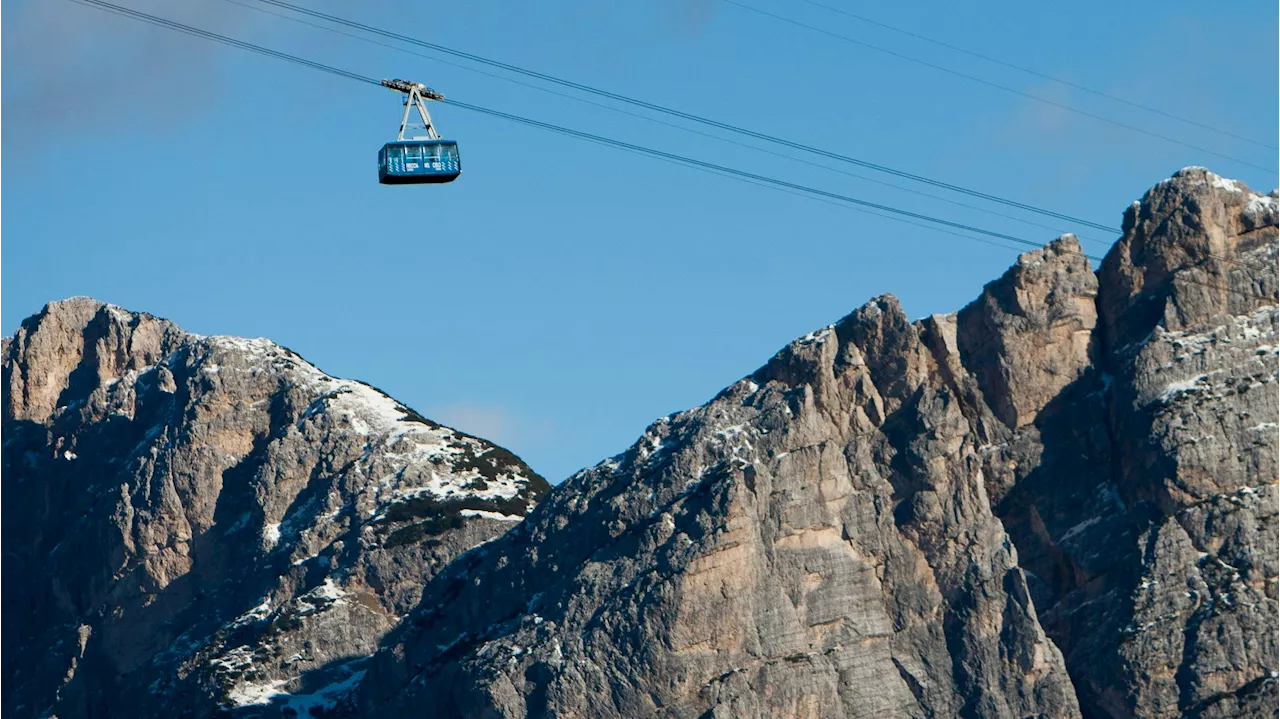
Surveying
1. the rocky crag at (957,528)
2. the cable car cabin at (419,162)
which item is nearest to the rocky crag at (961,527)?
the rocky crag at (957,528)

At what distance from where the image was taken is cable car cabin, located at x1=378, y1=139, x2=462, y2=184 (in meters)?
111

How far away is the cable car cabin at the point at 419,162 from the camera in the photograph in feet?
365

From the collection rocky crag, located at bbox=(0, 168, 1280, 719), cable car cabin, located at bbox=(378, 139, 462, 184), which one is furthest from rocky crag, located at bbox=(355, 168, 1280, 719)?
cable car cabin, located at bbox=(378, 139, 462, 184)

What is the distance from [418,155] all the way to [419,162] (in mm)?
561

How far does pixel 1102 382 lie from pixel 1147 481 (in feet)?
40.3

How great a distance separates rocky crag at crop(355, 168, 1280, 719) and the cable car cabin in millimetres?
58027

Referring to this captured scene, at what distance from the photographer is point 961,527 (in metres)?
166

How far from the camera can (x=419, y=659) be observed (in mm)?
181375

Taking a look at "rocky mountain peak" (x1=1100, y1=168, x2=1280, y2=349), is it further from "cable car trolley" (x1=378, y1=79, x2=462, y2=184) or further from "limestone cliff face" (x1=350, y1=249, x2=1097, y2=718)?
"cable car trolley" (x1=378, y1=79, x2=462, y2=184)

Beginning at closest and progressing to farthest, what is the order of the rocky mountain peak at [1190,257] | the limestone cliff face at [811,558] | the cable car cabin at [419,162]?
the cable car cabin at [419,162]
the limestone cliff face at [811,558]
the rocky mountain peak at [1190,257]

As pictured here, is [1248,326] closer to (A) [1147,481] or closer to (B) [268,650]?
(A) [1147,481]

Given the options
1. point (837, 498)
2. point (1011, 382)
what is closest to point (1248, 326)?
point (1011, 382)

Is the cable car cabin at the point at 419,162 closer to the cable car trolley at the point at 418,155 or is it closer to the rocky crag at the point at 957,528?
the cable car trolley at the point at 418,155

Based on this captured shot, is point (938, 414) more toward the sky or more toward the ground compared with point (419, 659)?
more toward the sky
